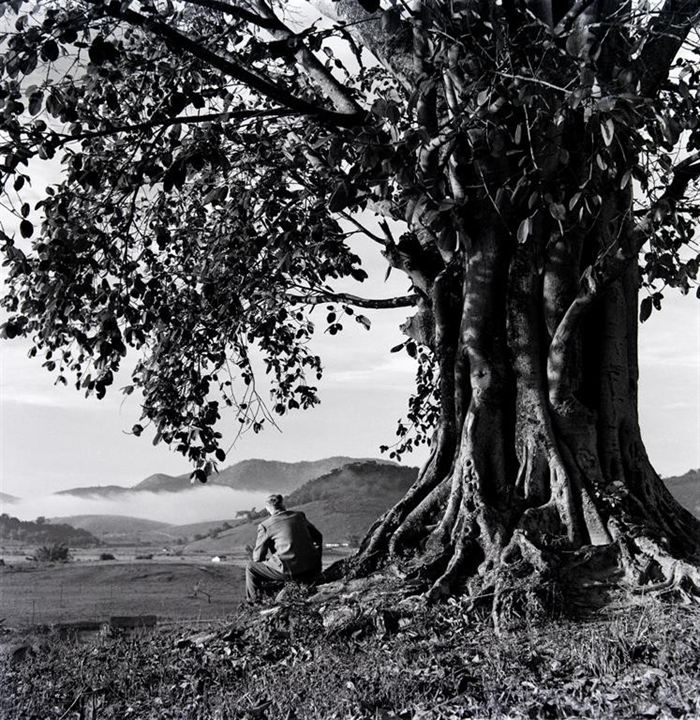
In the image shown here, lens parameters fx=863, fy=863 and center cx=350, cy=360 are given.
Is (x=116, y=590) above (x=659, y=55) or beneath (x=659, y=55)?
beneath

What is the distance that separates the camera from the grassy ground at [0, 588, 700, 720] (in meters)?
5.28

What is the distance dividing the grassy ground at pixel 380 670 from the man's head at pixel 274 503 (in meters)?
2.46

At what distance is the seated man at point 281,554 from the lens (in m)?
9.59

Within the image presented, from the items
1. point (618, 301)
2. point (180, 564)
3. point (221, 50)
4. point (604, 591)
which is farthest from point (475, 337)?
point (180, 564)

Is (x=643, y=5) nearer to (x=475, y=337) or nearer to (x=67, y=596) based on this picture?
(x=475, y=337)

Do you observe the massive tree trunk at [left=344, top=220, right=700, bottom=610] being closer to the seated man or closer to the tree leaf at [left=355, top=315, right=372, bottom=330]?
the seated man

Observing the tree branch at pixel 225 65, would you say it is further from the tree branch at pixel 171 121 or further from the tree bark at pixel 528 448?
the tree bark at pixel 528 448

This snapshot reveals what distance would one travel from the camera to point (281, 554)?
9578 mm

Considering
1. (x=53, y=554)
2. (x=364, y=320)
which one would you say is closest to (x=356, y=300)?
(x=364, y=320)

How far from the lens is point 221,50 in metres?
9.02

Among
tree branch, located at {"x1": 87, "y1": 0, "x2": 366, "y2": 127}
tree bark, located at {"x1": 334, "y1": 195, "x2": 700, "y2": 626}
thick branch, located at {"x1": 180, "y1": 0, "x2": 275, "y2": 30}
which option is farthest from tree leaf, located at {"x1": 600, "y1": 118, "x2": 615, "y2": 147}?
thick branch, located at {"x1": 180, "y1": 0, "x2": 275, "y2": 30}

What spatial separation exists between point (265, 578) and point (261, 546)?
0.37 m

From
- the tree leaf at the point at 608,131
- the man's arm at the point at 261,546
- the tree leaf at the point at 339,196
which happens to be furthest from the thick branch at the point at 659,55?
the man's arm at the point at 261,546

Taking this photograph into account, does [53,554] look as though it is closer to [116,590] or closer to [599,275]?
[116,590]
